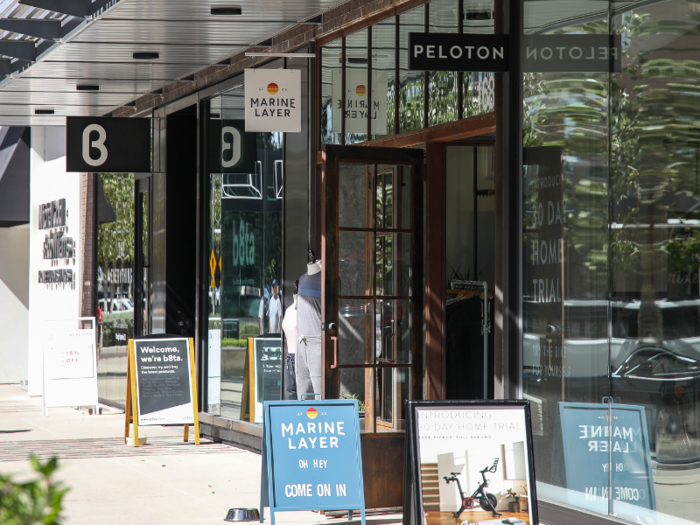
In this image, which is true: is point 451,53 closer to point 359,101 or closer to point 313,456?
point 359,101

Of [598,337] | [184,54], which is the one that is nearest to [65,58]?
[184,54]

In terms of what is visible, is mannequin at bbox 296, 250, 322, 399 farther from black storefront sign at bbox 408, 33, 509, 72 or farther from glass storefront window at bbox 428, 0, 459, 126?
black storefront sign at bbox 408, 33, 509, 72

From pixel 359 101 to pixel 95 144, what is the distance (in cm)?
484

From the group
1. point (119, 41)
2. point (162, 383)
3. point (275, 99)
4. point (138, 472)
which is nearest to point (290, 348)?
point (138, 472)

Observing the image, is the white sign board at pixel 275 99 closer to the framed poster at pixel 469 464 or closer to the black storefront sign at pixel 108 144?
the black storefront sign at pixel 108 144

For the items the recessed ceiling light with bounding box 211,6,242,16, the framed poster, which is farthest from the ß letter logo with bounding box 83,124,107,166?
the framed poster

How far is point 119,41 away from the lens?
28.1 feet

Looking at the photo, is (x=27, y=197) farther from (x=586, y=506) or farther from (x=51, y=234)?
(x=586, y=506)

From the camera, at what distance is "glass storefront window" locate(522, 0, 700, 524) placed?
4.75 meters

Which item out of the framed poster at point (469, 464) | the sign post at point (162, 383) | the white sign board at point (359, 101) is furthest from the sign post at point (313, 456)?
the sign post at point (162, 383)

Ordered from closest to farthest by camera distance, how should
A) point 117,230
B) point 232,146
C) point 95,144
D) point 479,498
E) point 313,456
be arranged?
1. point 479,498
2. point 313,456
3. point 232,146
4. point 95,144
5. point 117,230

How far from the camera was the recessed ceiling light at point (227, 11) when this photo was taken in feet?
24.5

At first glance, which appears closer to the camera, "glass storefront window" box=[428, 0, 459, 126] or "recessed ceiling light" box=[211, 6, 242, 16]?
"glass storefront window" box=[428, 0, 459, 126]

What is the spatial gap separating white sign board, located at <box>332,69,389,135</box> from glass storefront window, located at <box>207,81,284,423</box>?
113 cm
